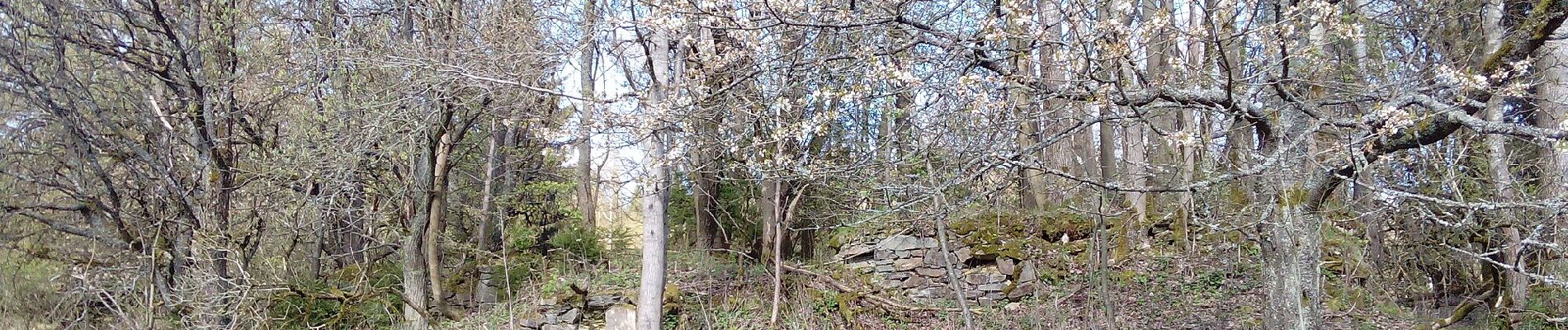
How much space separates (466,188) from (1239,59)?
29.8ft

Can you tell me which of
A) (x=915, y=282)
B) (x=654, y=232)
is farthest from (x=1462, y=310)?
(x=654, y=232)

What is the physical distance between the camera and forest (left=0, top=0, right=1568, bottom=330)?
4.21m

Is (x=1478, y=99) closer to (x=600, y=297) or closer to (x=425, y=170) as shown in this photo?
(x=600, y=297)

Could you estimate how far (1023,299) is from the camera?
8.71 m

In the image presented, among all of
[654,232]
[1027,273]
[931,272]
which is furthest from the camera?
[931,272]

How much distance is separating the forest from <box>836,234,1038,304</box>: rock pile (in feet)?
0.12

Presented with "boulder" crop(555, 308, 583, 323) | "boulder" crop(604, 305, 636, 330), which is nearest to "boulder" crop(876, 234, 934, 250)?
"boulder" crop(604, 305, 636, 330)

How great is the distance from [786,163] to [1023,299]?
4.07m

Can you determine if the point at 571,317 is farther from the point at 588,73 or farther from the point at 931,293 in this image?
the point at 931,293

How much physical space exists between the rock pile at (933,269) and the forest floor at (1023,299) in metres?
0.22

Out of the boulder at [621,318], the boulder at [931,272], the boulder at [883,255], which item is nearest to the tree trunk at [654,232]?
the boulder at [621,318]

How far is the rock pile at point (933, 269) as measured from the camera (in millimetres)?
8875

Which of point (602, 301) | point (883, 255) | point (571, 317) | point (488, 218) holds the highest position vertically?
point (488, 218)

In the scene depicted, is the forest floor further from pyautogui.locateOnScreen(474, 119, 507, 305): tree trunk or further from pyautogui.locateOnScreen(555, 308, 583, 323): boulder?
pyautogui.locateOnScreen(474, 119, 507, 305): tree trunk
